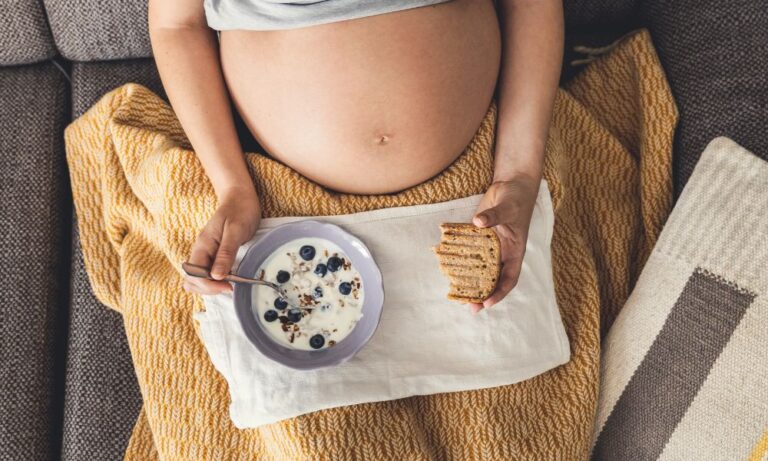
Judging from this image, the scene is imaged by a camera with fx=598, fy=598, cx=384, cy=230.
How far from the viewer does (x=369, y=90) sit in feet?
2.53

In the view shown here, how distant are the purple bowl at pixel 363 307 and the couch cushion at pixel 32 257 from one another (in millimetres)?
464

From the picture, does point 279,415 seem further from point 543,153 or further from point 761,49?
point 761,49

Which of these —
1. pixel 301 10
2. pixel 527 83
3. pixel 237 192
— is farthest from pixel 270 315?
pixel 527 83

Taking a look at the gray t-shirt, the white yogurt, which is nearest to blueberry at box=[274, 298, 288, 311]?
the white yogurt

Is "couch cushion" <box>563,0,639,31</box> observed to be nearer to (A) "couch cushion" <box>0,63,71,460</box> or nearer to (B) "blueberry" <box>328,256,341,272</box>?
(B) "blueberry" <box>328,256,341,272</box>

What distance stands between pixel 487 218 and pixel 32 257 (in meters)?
0.77

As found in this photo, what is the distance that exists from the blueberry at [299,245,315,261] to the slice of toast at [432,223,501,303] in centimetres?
16

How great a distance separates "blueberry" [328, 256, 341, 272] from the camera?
758 mm

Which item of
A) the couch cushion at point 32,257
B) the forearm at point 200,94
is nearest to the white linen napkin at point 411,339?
the forearm at point 200,94

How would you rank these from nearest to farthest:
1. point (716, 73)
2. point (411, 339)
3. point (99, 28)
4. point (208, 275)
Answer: point (208, 275), point (411, 339), point (716, 73), point (99, 28)

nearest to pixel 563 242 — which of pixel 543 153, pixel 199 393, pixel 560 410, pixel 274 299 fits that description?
pixel 543 153

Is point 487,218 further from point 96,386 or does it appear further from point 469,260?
point 96,386

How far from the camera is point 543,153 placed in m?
0.87

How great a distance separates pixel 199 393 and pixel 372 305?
0.92 ft
